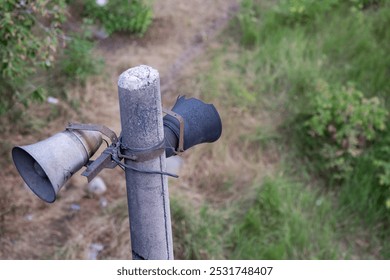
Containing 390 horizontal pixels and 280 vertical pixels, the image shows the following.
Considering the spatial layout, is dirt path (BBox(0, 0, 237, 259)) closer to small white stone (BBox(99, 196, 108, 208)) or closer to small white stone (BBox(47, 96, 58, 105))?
small white stone (BBox(99, 196, 108, 208))

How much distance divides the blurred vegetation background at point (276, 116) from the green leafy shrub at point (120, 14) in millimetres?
14

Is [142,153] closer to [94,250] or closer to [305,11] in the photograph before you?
[94,250]

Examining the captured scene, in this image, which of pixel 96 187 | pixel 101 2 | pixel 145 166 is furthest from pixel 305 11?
pixel 145 166

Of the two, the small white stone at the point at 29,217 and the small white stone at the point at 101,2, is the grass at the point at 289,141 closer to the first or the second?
the small white stone at the point at 29,217

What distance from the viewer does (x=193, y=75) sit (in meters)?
4.46

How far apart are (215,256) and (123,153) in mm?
1931

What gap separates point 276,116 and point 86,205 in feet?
6.02

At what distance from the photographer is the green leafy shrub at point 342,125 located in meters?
3.74

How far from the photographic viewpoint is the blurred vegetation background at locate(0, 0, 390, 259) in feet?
10.6

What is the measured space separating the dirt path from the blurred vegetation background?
162 millimetres

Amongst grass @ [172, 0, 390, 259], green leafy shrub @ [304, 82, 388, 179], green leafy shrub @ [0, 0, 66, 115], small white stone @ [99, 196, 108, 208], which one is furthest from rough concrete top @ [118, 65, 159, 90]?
green leafy shrub @ [304, 82, 388, 179]

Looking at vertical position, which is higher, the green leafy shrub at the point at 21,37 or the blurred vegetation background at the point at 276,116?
the green leafy shrub at the point at 21,37

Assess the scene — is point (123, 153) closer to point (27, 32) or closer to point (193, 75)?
point (27, 32)

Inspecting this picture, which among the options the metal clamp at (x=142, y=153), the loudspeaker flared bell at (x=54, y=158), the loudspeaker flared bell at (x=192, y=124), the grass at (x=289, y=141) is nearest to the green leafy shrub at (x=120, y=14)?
the grass at (x=289, y=141)
